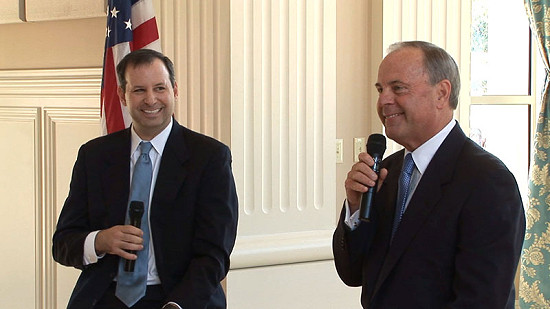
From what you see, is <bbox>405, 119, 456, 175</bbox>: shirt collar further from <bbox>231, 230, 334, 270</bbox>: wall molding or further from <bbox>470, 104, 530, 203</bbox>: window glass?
<bbox>470, 104, 530, 203</bbox>: window glass

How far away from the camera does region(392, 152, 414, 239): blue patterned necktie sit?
6.28 feet

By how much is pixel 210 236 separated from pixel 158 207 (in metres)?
0.16

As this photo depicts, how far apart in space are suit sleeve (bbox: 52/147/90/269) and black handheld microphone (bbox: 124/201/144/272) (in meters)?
0.17

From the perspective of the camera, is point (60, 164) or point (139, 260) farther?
point (60, 164)

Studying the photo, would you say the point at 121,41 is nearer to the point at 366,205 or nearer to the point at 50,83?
the point at 50,83

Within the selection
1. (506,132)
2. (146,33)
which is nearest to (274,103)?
(146,33)

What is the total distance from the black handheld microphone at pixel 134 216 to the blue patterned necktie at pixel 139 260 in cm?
3

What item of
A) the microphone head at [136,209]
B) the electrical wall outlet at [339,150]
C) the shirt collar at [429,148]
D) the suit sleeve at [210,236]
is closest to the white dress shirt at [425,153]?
the shirt collar at [429,148]

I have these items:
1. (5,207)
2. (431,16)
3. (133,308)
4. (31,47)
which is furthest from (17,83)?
(133,308)

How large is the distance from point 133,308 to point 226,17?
4.80 ft

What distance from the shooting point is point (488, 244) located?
5.73ft

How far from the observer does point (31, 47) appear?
13.4 ft

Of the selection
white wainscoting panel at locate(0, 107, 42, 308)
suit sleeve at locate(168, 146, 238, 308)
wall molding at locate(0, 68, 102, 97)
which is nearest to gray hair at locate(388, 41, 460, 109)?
suit sleeve at locate(168, 146, 238, 308)

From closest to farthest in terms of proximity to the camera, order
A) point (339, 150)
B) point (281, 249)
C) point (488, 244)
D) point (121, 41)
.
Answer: point (488, 244)
point (121, 41)
point (281, 249)
point (339, 150)
